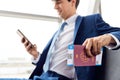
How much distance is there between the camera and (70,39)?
4.19 ft

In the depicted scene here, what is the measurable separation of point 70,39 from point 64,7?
227mm

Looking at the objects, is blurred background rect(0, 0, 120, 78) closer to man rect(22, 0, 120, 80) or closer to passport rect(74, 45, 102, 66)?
man rect(22, 0, 120, 80)

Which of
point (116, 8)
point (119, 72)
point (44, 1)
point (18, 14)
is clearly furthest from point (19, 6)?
point (119, 72)

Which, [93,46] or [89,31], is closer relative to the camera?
[93,46]

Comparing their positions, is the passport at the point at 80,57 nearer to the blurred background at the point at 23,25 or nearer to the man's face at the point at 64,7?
the man's face at the point at 64,7

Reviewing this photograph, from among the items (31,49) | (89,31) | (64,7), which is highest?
(64,7)

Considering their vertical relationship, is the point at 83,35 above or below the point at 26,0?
below

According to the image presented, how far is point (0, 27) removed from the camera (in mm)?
2051

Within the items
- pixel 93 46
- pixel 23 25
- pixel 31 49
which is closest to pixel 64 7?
pixel 31 49

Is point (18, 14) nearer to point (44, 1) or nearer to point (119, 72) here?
point (44, 1)

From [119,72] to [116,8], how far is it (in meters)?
0.94

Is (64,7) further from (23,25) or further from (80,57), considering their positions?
(23,25)

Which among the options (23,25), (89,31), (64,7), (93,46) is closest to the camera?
(93,46)

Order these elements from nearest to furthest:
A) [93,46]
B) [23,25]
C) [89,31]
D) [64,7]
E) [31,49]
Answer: [93,46], [89,31], [64,7], [31,49], [23,25]
